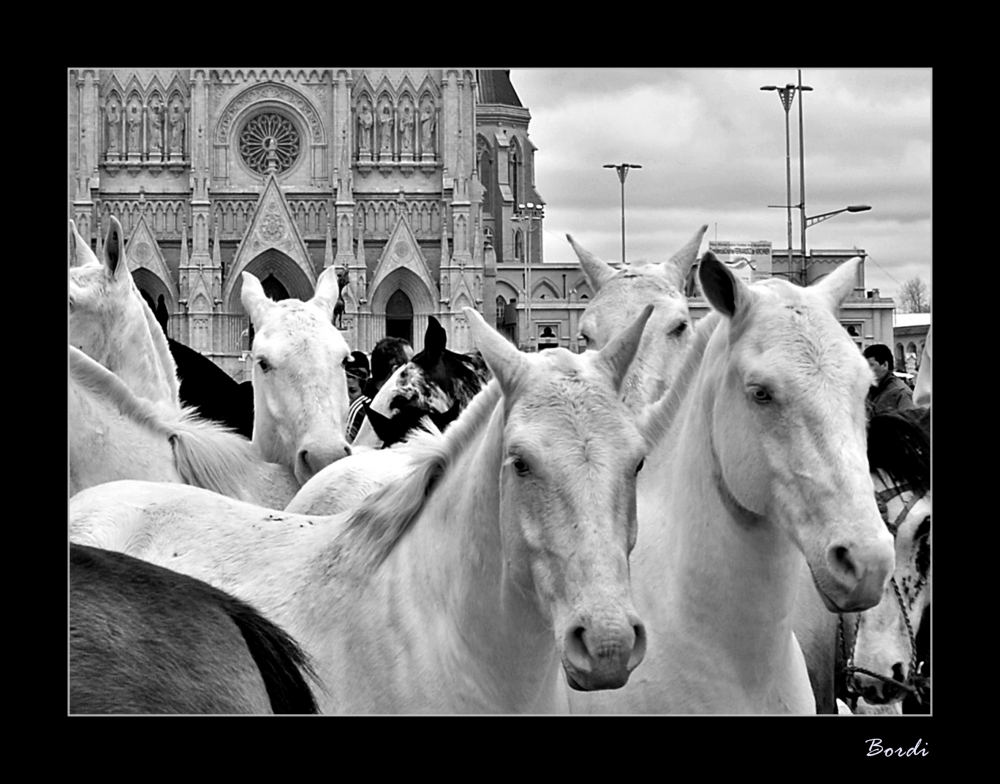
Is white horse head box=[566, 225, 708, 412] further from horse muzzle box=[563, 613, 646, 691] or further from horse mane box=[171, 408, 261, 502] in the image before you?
horse muzzle box=[563, 613, 646, 691]

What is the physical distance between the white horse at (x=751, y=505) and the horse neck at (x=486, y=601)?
0.48m

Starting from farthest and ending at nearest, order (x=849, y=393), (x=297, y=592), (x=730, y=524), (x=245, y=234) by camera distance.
Answer: (x=245, y=234)
(x=297, y=592)
(x=730, y=524)
(x=849, y=393)

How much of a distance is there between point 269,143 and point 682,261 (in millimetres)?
53285

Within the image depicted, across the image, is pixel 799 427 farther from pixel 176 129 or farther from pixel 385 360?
pixel 176 129

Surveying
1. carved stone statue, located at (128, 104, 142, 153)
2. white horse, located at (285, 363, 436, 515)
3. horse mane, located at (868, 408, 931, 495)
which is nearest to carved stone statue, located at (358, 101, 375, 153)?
carved stone statue, located at (128, 104, 142, 153)

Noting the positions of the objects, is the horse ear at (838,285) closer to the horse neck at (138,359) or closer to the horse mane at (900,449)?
the horse mane at (900,449)

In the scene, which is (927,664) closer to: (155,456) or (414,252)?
(155,456)

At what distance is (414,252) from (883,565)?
174 feet

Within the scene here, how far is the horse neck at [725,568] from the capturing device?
4.02m

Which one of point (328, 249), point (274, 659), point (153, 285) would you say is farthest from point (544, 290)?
point (274, 659)
